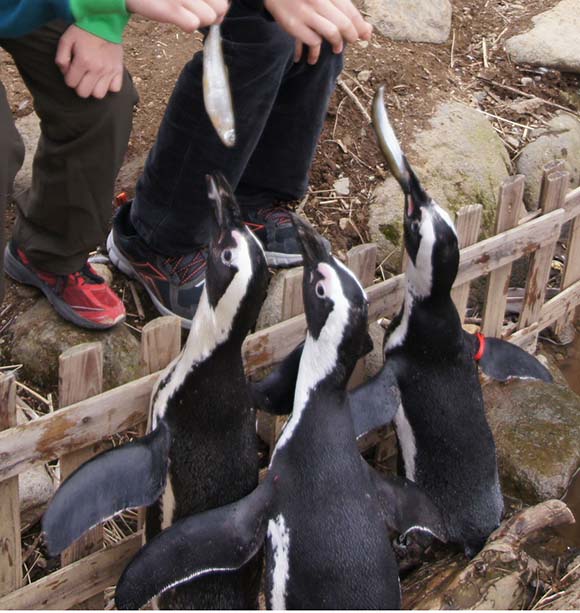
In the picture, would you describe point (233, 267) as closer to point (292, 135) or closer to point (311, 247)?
point (311, 247)

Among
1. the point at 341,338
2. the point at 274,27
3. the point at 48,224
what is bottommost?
the point at 48,224

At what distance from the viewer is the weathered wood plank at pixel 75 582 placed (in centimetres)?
186

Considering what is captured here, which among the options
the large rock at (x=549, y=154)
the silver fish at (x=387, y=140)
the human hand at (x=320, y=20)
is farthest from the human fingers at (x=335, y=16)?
the large rock at (x=549, y=154)

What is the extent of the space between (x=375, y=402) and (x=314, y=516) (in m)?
0.41

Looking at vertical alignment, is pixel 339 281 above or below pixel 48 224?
above

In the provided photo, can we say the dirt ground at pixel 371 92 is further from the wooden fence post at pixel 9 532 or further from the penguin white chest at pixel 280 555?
the penguin white chest at pixel 280 555

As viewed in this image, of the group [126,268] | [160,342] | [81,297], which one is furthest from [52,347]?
[160,342]

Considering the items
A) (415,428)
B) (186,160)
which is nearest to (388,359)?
(415,428)

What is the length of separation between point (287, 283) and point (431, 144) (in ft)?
5.15

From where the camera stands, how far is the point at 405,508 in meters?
1.96

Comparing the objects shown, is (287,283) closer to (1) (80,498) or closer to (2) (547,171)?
(1) (80,498)

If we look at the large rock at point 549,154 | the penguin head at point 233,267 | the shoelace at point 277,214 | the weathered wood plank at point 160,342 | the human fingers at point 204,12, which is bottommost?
the large rock at point 549,154

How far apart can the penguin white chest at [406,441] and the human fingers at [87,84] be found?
1.02 meters

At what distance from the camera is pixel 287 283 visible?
83.7 inches
